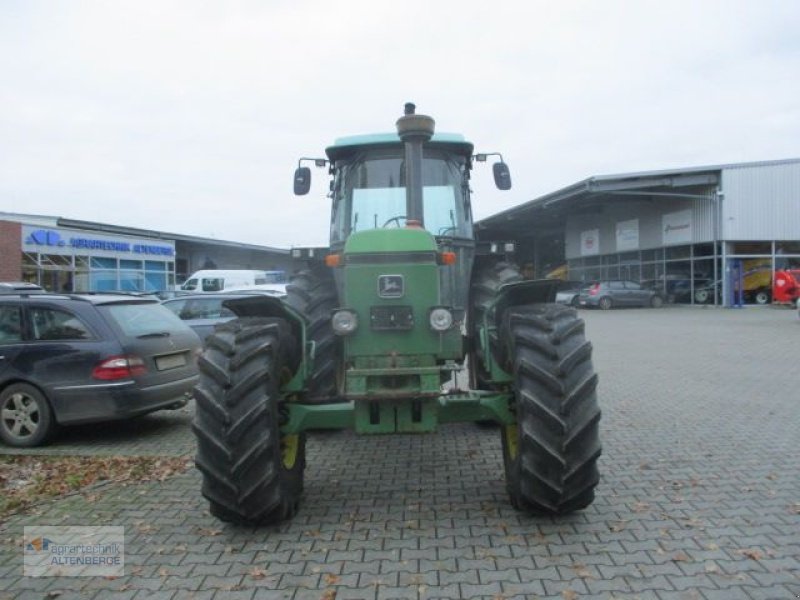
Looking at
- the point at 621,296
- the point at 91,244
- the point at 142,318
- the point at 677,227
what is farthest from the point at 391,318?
the point at 91,244

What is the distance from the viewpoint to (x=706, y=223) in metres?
28.3

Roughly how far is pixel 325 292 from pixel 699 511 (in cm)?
342

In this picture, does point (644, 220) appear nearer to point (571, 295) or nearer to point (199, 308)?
point (571, 295)

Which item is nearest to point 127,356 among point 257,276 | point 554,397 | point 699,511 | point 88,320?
point 88,320

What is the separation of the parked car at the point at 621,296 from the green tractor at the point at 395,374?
2696cm

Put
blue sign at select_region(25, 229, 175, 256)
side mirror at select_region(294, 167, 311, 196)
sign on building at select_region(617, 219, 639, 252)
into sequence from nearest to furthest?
side mirror at select_region(294, 167, 311, 196), blue sign at select_region(25, 229, 175, 256), sign on building at select_region(617, 219, 639, 252)

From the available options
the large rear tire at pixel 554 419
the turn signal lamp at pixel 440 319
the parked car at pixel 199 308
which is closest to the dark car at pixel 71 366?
the turn signal lamp at pixel 440 319

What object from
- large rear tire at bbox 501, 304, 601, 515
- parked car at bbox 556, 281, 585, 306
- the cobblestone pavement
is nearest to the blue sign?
parked car at bbox 556, 281, 585, 306

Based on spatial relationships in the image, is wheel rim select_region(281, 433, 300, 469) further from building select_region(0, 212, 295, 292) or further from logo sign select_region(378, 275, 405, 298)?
building select_region(0, 212, 295, 292)

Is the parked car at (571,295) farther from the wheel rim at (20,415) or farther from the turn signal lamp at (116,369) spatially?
the wheel rim at (20,415)

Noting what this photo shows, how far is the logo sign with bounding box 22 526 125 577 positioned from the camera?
3863mm

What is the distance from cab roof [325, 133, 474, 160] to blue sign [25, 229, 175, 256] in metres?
25.5

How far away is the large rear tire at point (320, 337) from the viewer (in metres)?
5.25

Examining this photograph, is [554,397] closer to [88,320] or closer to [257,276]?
[88,320]
